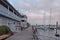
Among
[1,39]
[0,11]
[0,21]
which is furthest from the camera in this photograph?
[0,21]

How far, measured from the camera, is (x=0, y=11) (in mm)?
23078

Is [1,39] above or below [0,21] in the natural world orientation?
below

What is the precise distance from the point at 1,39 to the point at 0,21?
10.5 meters

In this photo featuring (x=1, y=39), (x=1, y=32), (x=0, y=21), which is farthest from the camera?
(x=0, y=21)

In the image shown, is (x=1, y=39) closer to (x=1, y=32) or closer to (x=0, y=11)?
(x=1, y=32)

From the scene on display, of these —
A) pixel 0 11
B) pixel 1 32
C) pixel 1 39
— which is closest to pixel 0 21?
pixel 0 11

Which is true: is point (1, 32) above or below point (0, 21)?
below

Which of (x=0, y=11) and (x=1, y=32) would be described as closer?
(x=1, y=32)

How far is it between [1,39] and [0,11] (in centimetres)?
729

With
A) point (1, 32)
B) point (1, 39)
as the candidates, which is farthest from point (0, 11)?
point (1, 39)

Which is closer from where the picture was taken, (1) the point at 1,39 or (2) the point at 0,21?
(1) the point at 1,39

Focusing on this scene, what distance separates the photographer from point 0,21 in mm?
27219

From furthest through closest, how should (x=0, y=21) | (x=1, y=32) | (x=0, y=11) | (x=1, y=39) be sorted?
(x=0, y=21), (x=0, y=11), (x=1, y=32), (x=1, y=39)

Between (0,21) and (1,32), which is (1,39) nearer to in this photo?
(1,32)
